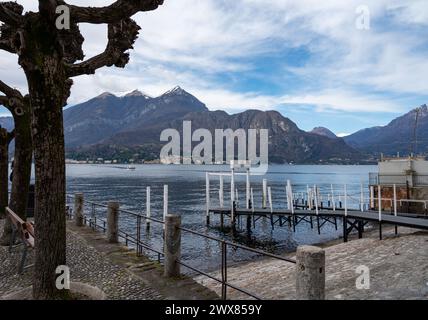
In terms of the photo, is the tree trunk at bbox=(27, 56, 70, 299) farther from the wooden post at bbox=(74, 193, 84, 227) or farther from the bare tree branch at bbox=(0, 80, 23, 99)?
the wooden post at bbox=(74, 193, 84, 227)

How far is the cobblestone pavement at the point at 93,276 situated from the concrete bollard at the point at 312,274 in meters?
3.11

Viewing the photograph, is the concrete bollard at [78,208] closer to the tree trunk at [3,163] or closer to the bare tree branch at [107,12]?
the tree trunk at [3,163]

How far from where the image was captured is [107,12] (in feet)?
21.2

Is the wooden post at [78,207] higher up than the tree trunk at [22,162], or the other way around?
the tree trunk at [22,162]

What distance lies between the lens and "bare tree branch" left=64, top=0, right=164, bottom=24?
249 inches

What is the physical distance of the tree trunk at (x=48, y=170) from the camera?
19.4 ft

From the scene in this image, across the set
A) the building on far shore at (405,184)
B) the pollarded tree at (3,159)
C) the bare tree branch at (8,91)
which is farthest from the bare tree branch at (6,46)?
the building on far shore at (405,184)

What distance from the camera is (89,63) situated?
7891 millimetres

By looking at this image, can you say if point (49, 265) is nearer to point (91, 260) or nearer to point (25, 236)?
point (25, 236)

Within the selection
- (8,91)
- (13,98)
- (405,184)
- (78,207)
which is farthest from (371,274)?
(405,184)

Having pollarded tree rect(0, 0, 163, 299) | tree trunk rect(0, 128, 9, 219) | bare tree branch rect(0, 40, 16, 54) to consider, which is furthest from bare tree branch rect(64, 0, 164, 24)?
tree trunk rect(0, 128, 9, 219)

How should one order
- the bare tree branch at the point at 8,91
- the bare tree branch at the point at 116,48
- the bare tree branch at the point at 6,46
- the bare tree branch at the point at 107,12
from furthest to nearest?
the bare tree branch at the point at 8,91 → the bare tree branch at the point at 6,46 → the bare tree branch at the point at 116,48 → the bare tree branch at the point at 107,12

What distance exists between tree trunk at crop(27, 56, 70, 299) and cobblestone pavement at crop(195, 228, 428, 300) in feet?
18.3

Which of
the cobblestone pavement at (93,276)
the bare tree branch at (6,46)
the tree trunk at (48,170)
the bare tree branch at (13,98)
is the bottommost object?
the cobblestone pavement at (93,276)
